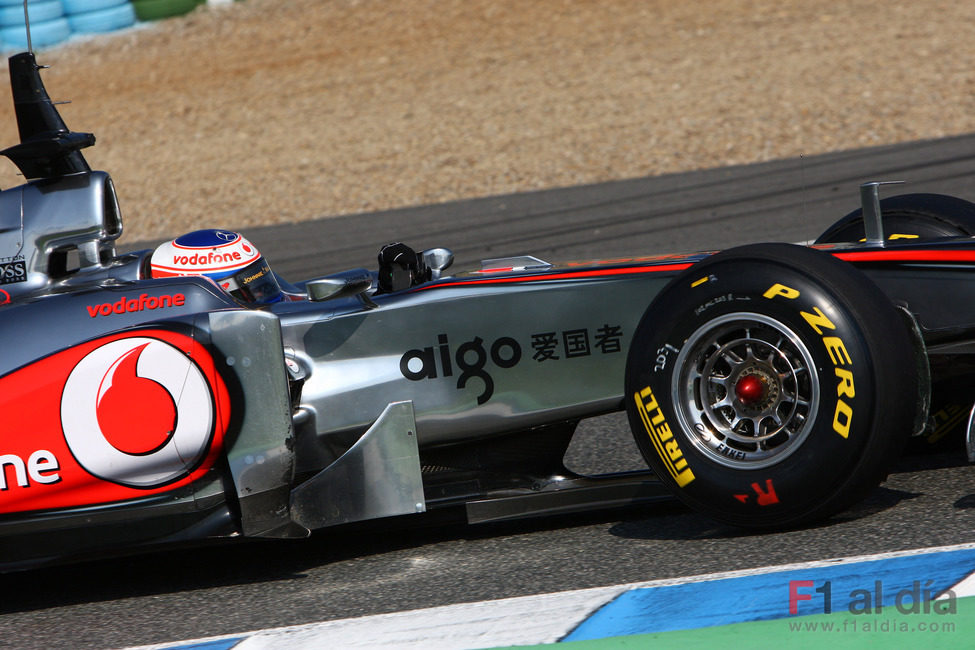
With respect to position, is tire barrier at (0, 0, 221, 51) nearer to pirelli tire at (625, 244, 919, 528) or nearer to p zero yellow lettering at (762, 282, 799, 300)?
pirelli tire at (625, 244, 919, 528)

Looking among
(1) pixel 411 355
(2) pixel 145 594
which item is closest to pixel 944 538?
(1) pixel 411 355

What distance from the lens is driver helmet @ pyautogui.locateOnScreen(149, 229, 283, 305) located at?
4.36 m

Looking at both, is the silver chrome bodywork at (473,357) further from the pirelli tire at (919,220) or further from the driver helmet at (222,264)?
the pirelli tire at (919,220)

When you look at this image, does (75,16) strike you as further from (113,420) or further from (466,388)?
(466,388)

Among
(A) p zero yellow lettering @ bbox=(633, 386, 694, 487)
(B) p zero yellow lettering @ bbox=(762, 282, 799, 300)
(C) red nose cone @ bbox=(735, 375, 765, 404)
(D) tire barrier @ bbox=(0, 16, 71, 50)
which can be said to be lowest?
(A) p zero yellow lettering @ bbox=(633, 386, 694, 487)

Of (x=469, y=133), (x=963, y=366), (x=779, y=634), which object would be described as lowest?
(x=779, y=634)

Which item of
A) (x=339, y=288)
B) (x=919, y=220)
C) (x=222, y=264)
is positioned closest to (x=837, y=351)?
(x=919, y=220)

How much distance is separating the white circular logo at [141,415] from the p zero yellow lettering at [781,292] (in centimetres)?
169

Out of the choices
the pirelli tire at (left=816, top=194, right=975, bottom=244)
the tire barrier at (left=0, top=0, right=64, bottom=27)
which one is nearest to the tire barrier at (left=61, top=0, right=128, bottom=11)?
the tire barrier at (left=0, top=0, right=64, bottom=27)

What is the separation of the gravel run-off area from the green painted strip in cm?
979

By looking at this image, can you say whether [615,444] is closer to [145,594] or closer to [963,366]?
[963,366]

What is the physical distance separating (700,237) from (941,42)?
7390 mm

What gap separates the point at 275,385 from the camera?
3705mm

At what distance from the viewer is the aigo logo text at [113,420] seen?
3.73m
